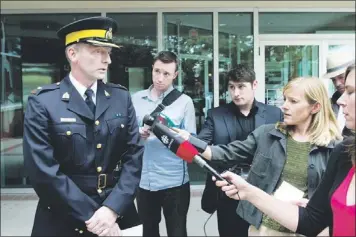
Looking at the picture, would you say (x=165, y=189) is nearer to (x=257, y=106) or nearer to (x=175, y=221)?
(x=175, y=221)

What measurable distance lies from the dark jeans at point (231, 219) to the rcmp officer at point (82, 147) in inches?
43.8

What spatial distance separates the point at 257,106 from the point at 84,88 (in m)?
1.53

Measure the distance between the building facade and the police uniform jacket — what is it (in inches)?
174

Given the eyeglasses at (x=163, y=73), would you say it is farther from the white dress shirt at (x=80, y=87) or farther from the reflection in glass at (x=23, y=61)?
the reflection in glass at (x=23, y=61)

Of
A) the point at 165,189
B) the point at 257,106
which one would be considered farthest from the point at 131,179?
the point at 257,106

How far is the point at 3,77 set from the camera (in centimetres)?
677

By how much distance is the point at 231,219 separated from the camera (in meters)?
3.28

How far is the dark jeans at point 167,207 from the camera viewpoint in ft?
11.2

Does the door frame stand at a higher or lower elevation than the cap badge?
higher

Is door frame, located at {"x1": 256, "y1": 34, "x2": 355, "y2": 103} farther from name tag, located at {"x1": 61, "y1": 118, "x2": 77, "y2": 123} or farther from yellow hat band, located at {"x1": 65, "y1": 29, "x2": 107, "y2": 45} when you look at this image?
name tag, located at {"x1": 61, "y1": 118, "x2": 77, "y2": 123}

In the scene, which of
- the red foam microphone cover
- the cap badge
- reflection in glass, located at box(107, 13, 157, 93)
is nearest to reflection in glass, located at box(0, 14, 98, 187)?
reflection in glass, located at box(107, 13, 157, 93)

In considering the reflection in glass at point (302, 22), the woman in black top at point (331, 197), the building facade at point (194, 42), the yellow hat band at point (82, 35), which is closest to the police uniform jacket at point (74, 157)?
the yellow hat band at point (82, 35)

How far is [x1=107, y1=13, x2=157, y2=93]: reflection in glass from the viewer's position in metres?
6.71

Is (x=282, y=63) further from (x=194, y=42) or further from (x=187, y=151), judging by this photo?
(x=187, y=151)
